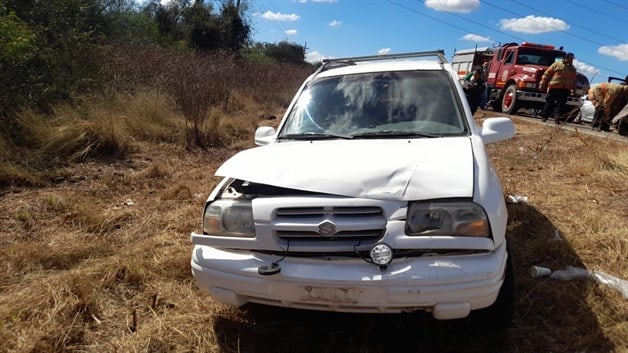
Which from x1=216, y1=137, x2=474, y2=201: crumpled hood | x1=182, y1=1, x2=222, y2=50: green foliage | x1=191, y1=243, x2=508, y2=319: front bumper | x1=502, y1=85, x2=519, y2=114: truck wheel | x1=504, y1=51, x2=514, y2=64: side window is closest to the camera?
x1=191, y1=243, x2=508, y2=319: front bumper

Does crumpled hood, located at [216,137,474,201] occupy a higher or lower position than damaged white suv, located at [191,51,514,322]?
higher

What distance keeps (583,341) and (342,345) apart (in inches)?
52.8

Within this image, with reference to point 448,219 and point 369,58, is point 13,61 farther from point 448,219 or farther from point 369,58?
point 448,219

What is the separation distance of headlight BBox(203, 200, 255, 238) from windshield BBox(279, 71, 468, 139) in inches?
38.7

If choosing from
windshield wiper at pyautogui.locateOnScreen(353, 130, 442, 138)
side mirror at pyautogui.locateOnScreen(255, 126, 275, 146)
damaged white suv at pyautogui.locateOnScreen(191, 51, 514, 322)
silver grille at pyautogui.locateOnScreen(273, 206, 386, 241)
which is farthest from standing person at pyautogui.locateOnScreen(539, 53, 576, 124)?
silver grille at pyautogui.locateOnScreen(273, 206, 386, 241)

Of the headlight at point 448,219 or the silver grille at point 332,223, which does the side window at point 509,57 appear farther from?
the silver grille at point 332,223

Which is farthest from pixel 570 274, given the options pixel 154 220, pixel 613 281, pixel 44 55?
pixel 44 55

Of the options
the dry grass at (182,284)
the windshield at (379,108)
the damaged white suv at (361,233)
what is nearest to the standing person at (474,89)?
the dry grass at (182,284)

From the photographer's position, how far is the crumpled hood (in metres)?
2.11

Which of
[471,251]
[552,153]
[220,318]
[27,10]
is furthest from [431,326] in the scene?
[27,10]

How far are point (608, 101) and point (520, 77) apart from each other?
3.83m

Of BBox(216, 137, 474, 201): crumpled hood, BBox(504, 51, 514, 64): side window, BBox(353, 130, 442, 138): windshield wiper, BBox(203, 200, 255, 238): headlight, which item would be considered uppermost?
BBox(504, 51, 514, 64): side window

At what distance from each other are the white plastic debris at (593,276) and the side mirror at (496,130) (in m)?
1.09

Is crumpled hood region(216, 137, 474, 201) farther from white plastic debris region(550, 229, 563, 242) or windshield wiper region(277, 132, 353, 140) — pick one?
white plastic debris region(550, 229, 563, 242)
